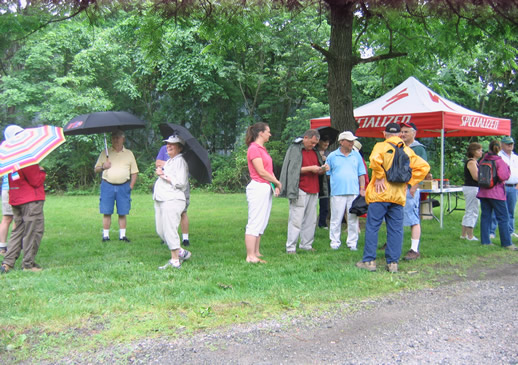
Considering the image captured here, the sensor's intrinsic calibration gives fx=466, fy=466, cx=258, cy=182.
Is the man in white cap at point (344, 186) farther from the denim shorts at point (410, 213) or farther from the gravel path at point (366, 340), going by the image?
the gravel path at point (366, 340)

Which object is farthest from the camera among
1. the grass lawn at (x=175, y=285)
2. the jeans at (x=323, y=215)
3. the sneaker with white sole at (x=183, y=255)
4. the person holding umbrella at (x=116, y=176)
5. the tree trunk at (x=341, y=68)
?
the jeans at (x=323, y=215)

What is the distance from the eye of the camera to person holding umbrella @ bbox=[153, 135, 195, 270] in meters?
5.84

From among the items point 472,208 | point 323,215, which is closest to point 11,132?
point 323,215

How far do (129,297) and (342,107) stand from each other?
5.74m

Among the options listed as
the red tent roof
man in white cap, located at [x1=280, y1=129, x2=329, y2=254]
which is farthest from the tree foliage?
man in white cap, located at [x1=280, y1=129, x2=329, y2=254]

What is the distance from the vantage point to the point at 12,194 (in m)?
5.83

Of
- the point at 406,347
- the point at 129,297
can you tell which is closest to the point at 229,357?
the point at 406,347

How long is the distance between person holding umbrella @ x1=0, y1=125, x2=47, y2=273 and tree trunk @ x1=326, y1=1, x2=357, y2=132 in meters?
5.40

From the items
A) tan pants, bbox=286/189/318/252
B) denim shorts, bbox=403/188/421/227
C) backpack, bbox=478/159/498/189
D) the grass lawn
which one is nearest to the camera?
the grass lawn

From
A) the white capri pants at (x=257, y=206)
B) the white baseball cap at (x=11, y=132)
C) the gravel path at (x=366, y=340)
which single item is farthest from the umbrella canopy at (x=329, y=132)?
the white baseball cap at (x=11, y=132)

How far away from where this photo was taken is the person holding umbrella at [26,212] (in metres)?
5.79

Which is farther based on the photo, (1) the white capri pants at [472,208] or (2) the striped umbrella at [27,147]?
(1) the white capri pants at [472,208]

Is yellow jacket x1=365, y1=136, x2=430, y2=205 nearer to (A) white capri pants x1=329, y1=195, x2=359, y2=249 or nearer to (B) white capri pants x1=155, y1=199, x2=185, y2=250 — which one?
(A) white capri pants x1=329, y1=195, x2=359, y2=249

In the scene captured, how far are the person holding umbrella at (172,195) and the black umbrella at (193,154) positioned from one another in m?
0.08
